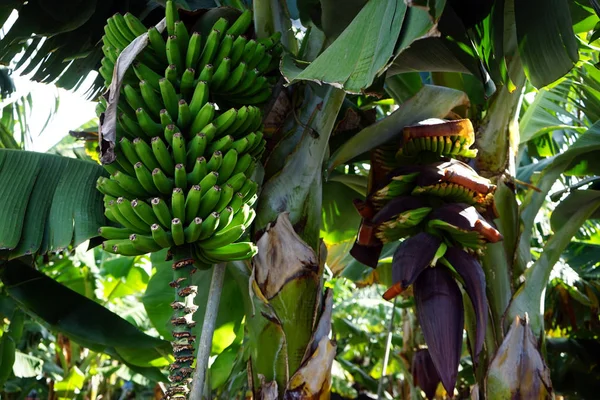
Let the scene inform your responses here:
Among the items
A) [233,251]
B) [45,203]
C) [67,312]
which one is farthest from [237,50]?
[67,312]

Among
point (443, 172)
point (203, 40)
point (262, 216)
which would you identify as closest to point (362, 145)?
point (443, 172)

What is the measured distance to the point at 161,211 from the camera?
51.8 inches

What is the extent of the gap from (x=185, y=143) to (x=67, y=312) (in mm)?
1020

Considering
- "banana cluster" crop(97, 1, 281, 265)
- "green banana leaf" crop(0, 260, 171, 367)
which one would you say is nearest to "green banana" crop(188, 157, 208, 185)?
"banana cluster" crop(97, 1, 281, 265)

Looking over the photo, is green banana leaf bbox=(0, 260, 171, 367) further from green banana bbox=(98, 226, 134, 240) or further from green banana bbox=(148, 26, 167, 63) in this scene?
green banana bbox=(148, 26, 167, 63)

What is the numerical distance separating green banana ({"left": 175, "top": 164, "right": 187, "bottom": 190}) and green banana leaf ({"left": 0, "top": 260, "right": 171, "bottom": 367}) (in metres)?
0.96

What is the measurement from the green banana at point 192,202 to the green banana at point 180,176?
37mm

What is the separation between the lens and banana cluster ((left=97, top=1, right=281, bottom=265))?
4.40 ft

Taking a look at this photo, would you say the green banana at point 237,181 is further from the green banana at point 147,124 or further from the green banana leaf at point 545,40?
the green banana leaf at point 545,40

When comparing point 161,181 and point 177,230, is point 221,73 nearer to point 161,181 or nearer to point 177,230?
point 161,181

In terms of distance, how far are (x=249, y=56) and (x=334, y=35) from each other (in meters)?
0.31

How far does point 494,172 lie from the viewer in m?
1.97

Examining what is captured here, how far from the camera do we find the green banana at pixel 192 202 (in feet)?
4.31

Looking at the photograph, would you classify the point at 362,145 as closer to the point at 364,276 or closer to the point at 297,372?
the point at 297,372
